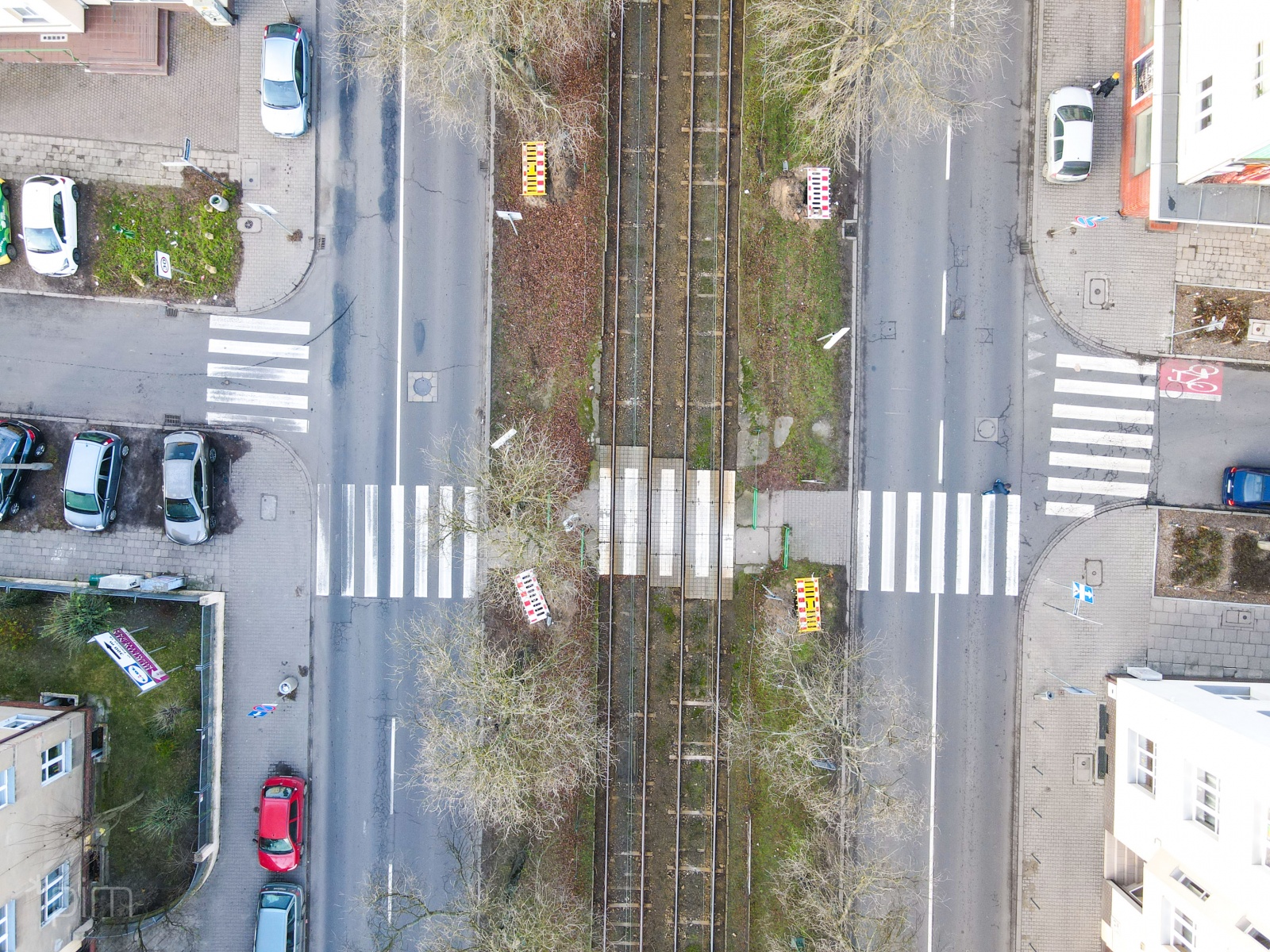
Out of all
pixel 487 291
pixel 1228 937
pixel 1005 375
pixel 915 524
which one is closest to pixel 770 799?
pixel 915 524

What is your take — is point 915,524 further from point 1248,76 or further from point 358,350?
point 358,350

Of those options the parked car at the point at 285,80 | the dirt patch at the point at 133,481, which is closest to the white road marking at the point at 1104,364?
the parked car at the point at 285,80

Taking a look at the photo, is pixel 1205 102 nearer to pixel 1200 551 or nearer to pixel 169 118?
pixel 1200 551

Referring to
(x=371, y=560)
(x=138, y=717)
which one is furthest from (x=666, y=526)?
(x=138, y=717)

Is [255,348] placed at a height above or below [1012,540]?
above

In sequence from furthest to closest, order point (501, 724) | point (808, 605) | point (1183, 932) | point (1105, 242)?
point (1105, 242), point (808, 605), point (501, 724), point (1183, 932)

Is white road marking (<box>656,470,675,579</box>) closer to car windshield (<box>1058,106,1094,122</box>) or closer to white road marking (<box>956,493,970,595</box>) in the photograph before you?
white road marking (<box>956,493,970,595</box>)

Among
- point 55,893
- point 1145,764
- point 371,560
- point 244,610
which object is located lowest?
point 55,893

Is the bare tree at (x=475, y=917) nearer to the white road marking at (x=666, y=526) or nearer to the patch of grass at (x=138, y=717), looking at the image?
the patch of grass at (x=138, y=717)
